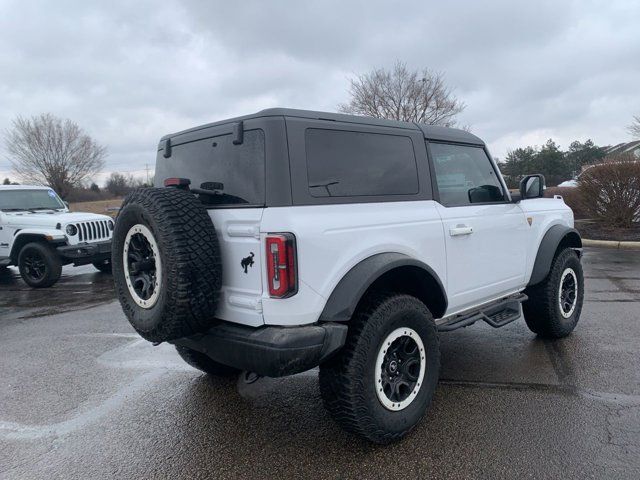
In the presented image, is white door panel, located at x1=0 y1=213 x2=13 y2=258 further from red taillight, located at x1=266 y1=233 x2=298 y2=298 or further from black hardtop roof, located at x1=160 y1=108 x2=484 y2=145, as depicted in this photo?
red taillight, located at x1=266 y1=233 x2=298 y2=298

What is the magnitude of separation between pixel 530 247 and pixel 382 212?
2016 millimetres

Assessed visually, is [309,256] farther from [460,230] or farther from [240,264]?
[460,230]

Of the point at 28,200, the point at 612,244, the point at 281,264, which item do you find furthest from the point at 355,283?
the point at 612,244

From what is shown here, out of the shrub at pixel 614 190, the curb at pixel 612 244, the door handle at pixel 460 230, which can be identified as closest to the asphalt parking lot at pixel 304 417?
the door handle at pixel 460 230

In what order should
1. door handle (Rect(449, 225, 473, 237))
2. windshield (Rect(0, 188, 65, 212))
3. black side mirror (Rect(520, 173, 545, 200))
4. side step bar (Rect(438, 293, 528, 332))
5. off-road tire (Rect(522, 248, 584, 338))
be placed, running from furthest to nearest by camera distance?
windshield (Rect(0, 188, 65, 212)) < off-road tire (Rect(522, 248, 584, 338)) < black side mirror (Rect(520, 173, 545, 200)) < side step bar (Rect(438, 293, 528, 332)) < door handle (Rect(449, 225, 473, 237))

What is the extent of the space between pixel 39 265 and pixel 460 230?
8.10 m

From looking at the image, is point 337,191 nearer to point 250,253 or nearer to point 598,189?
point 250,253

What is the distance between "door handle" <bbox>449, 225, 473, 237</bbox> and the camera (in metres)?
3.37

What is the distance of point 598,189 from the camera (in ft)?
40.1

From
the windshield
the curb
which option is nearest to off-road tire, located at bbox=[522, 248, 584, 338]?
the curb

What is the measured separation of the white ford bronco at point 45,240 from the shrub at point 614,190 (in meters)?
11.6

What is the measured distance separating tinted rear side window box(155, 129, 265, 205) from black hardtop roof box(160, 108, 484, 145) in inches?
4.1

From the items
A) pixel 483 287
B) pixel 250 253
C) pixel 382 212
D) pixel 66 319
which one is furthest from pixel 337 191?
pixel 66 319

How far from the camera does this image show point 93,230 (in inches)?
353
